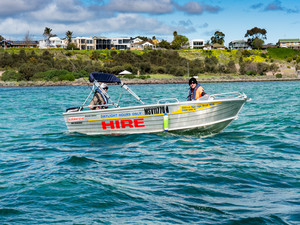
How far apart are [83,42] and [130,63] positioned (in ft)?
149

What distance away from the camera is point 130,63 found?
117 m

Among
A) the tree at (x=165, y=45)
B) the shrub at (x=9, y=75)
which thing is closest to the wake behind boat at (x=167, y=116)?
the shrub at (x=9, y=75)

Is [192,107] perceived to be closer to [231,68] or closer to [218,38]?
[231,68]

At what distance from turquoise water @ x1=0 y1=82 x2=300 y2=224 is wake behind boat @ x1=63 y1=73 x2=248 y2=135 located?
14.4 inches

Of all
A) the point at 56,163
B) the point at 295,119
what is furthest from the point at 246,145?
the point at 295,119

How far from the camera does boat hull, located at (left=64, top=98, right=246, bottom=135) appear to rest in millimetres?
13109

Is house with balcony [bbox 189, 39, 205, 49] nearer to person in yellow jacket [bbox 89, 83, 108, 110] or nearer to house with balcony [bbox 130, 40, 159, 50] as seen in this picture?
house with balcony [bbox 130, 40, 159, 50]

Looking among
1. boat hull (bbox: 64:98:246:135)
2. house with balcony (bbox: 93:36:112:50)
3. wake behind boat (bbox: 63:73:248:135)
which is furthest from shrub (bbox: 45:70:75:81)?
boat hull (bbox: 64:98:246:135)

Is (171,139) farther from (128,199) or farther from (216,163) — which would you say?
(128,199)

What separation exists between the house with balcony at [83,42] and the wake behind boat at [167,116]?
143186 mm

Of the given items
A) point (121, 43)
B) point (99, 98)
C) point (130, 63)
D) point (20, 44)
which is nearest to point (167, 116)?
point (99, 98)

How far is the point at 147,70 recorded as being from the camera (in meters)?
112

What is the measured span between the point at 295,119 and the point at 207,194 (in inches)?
537

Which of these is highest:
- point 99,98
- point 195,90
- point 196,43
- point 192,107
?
point 196,43
